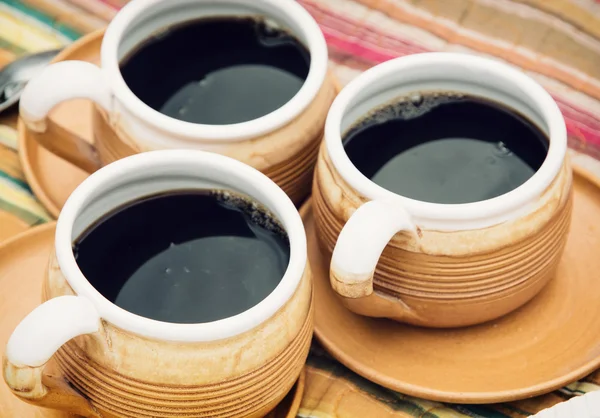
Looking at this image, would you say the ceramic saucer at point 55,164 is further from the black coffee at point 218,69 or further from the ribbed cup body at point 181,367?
the ribbed cup body at point 181,367

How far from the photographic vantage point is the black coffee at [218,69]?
0.94 meters

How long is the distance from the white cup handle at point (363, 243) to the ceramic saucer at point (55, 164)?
1.11 feet

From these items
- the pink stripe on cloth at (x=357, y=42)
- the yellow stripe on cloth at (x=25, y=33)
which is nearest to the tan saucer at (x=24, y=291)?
the yellow stripe on cloth at (x=25, y=33)

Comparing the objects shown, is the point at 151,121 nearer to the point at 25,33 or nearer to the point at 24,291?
the point at 24,291

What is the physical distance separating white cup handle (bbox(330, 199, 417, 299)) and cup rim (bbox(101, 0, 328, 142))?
0.14 m

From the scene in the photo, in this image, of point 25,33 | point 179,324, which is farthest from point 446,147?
point 25,33

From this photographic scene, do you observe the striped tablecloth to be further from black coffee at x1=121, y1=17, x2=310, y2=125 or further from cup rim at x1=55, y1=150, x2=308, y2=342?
cup rim at x1=55, y1=150, x2=308, y2=342

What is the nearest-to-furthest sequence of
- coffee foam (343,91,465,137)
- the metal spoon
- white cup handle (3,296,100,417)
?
white cup handle (3,296,100,417) < coffee foam (343,91,465,137) < the metal spoon

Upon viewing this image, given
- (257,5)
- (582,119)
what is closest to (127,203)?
(257,5)

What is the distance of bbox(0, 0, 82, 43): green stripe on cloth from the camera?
3.85ft

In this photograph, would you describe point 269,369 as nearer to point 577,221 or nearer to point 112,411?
point 112,411

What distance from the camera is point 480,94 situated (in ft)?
2.95

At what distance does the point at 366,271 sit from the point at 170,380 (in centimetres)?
17

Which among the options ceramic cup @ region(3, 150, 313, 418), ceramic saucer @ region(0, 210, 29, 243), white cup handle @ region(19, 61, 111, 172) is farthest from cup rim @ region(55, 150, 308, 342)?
ceramic saucer @ region(0, 210, 29, 243)
